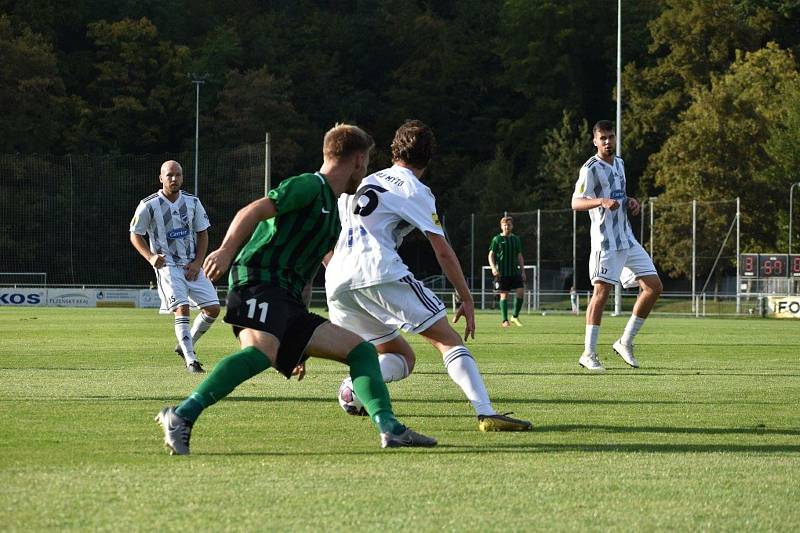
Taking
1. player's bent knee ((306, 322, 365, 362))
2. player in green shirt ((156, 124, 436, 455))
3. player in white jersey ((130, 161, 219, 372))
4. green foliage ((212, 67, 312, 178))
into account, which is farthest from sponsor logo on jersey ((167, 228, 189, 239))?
green foliage ((212, 67, 312, 178))

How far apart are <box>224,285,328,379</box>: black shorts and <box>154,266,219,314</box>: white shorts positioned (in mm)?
6763

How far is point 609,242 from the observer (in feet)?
44.5

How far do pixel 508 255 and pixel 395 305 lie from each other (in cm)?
2067

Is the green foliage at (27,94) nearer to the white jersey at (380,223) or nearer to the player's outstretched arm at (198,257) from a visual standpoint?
the player's outstretched arm at (198,257)

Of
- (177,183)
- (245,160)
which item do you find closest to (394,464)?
(177,183)

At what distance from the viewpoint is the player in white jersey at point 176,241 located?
13570 mm

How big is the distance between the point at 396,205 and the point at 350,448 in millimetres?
1529

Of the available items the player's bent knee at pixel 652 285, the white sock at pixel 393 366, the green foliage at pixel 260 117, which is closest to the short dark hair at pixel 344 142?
the white sock at pixel 393 366

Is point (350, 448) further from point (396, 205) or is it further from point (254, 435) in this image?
point (396, 205)

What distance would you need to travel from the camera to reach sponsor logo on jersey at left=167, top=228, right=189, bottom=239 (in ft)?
45.1

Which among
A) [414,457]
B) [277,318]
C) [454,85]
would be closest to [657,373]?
[414,457]

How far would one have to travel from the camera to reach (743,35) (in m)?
66.8

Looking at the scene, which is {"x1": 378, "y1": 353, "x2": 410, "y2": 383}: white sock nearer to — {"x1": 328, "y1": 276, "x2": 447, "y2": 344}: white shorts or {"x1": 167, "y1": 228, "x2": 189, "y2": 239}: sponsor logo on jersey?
{"x1": 328, "y1": 276, "x2": 447, "y2": 344}: white shorts

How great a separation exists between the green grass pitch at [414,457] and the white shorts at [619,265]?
4.11 ft
